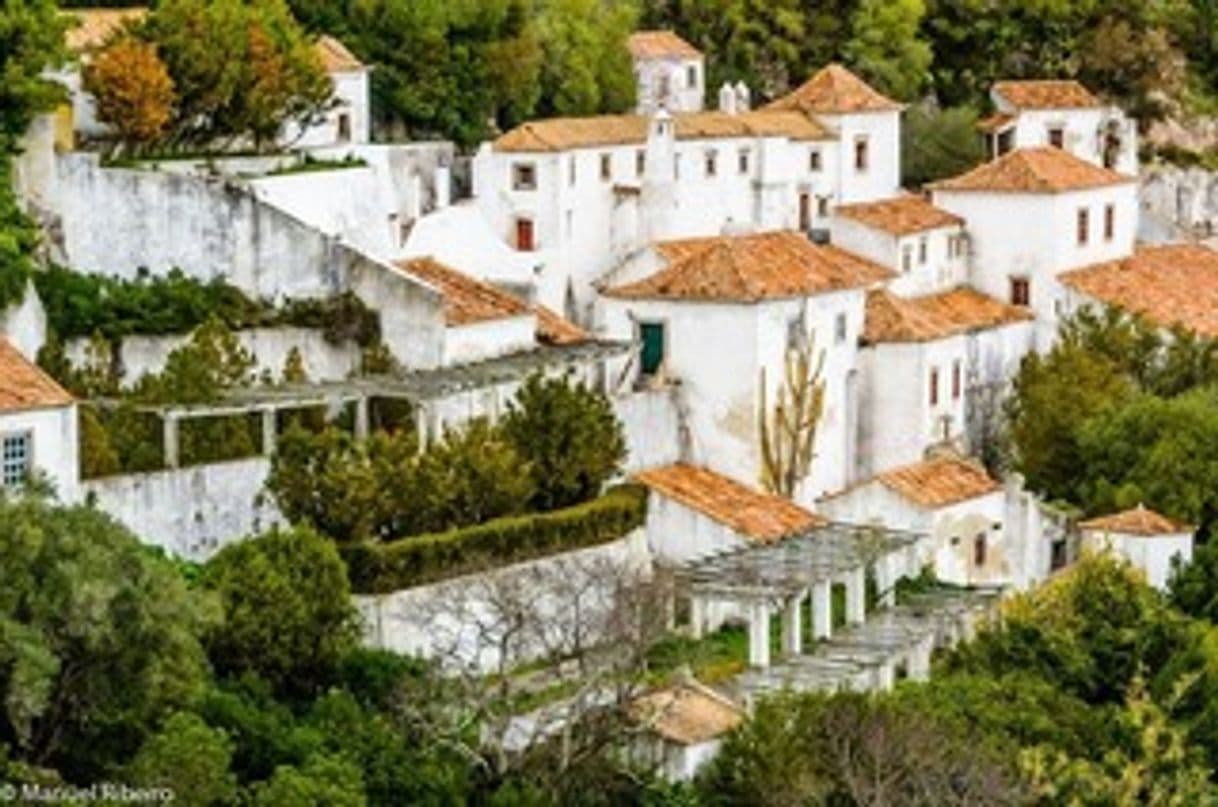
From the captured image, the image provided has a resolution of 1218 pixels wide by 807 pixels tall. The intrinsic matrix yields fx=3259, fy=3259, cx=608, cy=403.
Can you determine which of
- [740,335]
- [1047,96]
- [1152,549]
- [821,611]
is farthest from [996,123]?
[821,611]

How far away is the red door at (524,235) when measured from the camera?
198ft

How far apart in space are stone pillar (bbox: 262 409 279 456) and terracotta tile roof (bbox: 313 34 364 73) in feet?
49.2

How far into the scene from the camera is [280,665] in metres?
41.9

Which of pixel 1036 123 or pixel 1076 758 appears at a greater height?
pixel 1036 123

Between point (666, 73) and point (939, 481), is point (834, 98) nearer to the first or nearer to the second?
point (666, 73)

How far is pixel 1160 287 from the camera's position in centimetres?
6538

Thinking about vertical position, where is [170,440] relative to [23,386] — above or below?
below

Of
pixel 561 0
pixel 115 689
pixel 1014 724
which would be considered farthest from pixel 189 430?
pixel 561 0

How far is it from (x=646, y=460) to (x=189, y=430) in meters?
9.43

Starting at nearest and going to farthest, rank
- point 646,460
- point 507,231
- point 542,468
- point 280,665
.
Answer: point 280,665 < point 542,468 < point 646,460 < point 507,231

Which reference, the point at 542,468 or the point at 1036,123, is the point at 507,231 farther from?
the point at 1036,123

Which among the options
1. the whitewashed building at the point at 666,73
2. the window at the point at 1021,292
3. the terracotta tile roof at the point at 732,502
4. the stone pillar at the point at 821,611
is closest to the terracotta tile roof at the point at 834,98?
the whitewashed building at the point at 666,73

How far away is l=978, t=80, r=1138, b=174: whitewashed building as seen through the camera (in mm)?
74375

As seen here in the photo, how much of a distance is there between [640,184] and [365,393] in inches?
565
